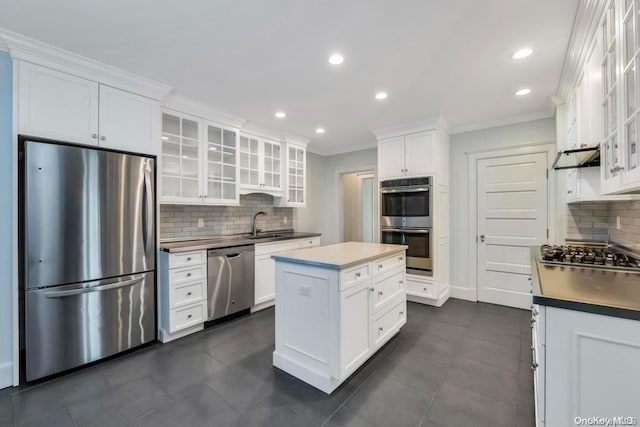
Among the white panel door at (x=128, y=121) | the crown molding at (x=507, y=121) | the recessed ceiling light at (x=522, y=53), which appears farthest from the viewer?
the crown molding at (x=507, y=121)

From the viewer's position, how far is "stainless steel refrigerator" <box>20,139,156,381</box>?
2.05 meters

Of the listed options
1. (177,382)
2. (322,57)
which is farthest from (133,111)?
(177,382)

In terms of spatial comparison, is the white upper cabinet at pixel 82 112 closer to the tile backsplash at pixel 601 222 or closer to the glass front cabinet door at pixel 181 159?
the glass front cabinet door at pixel 181 159

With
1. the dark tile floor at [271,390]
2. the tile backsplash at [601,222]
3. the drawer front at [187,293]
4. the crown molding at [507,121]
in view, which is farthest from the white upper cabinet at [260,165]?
the tile backsplash at [601,222]

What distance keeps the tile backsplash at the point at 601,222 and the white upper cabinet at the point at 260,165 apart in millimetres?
3714

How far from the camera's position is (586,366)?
1.07 metres

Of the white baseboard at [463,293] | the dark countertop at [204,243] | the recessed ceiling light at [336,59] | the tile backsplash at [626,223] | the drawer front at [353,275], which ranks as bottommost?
the white baseboard at [463,293]

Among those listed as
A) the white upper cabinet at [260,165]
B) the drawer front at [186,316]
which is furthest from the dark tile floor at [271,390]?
the white upper cabinet at [260,165]

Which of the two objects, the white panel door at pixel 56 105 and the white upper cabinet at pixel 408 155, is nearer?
the white panel door at pixel 56 105

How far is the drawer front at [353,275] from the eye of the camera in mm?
1952

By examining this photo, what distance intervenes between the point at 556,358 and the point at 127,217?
3.10 m

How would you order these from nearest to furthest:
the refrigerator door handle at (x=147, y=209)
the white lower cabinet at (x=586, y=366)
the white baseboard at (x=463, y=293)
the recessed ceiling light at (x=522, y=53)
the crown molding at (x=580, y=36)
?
the white lower cabinet at (x=586, y=366), the crown molding at (x=580, y=36), the recessed ceiling light at (x=522, y=53), the refrigerator door handle at (x=147, y=209), the white baseboard at (x=463, y=293)

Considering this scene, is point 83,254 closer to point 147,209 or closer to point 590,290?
point 147,209

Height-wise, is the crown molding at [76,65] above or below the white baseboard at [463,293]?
above
